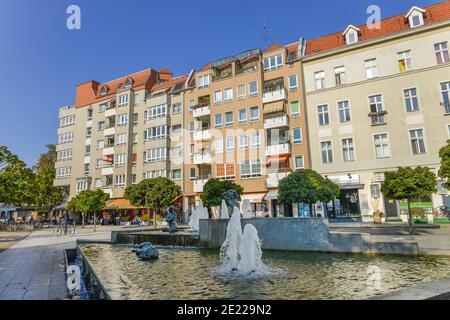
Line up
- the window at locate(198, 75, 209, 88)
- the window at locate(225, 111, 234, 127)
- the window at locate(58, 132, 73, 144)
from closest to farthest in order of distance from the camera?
the window at locate(225, 111, 234, 127)
the window at locate(198, 75, 209, 88)
the window at locate(58, 132, 73, 144)

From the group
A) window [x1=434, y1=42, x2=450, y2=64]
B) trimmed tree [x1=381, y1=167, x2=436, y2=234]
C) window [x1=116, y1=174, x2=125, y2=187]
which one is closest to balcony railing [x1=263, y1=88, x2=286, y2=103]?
window [x1=434, y1=42, x2=450, y2=64]

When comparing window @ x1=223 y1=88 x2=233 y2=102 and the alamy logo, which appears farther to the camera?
window @ x1=223 y1=88 x2=233 y2=102

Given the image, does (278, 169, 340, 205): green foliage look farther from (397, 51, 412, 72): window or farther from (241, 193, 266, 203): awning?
(397, 51, 412, 72): window

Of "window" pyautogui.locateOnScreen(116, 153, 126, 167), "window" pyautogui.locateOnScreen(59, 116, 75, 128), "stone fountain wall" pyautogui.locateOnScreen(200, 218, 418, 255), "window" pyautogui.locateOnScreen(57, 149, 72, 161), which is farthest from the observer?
"window" pyautogui.locateOnScreen(59, 116, 75, 128)

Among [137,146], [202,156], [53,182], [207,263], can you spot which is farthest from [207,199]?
[53,182]

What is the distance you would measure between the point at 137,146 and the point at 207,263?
3948 cm

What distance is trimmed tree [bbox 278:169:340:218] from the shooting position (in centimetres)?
1941

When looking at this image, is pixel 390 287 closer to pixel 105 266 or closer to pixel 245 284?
pixel 245 284

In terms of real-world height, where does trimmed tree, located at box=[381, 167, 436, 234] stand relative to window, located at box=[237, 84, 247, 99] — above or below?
below

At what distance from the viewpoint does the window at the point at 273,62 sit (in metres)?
36.3

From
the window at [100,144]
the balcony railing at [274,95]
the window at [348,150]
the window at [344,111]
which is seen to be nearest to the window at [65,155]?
the window at [100,144]

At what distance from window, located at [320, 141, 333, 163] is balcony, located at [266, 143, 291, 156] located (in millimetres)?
3644

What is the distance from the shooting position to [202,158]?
3841 centimetres

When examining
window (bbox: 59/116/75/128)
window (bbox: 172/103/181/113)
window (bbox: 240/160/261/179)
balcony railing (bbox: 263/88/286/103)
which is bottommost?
window (bbox: 240/160/261/179)
